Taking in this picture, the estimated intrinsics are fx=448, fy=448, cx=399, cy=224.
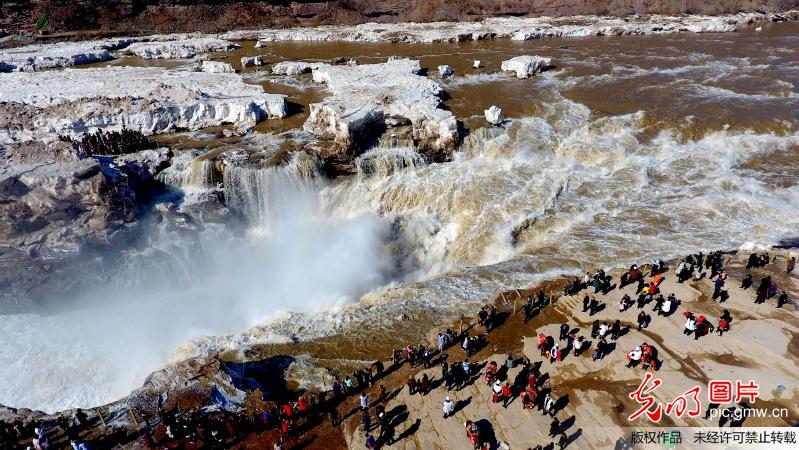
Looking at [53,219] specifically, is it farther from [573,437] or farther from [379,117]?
[573,437]

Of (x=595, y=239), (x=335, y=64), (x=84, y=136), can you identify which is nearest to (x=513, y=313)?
(x=595, y=239)

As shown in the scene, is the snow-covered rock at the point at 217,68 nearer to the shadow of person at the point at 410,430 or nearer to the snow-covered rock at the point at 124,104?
the snow-covered rock at the point at 124,104

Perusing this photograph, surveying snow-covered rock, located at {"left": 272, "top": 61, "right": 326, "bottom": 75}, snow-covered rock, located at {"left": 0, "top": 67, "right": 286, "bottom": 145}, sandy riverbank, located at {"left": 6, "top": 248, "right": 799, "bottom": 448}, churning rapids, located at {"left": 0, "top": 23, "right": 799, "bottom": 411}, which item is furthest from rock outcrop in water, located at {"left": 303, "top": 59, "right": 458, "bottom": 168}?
sandy riverbank, located at {"left": 6, "top": 248, "right": 799, "bottom": 448}

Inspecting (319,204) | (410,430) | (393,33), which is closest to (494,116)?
(319,204)

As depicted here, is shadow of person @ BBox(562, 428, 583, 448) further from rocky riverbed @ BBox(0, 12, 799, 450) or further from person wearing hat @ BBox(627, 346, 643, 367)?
rocky riverbed @ BBox(0, 12, 799, 450)

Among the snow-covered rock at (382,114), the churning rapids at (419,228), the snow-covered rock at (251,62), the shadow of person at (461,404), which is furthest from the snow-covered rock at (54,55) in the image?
the shadow of person at (461,404)

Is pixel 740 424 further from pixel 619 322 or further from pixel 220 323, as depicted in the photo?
pixel 220 323

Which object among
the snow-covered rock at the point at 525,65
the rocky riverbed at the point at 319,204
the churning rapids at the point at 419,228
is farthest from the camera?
the snow-covered rock at the point at 525,65
